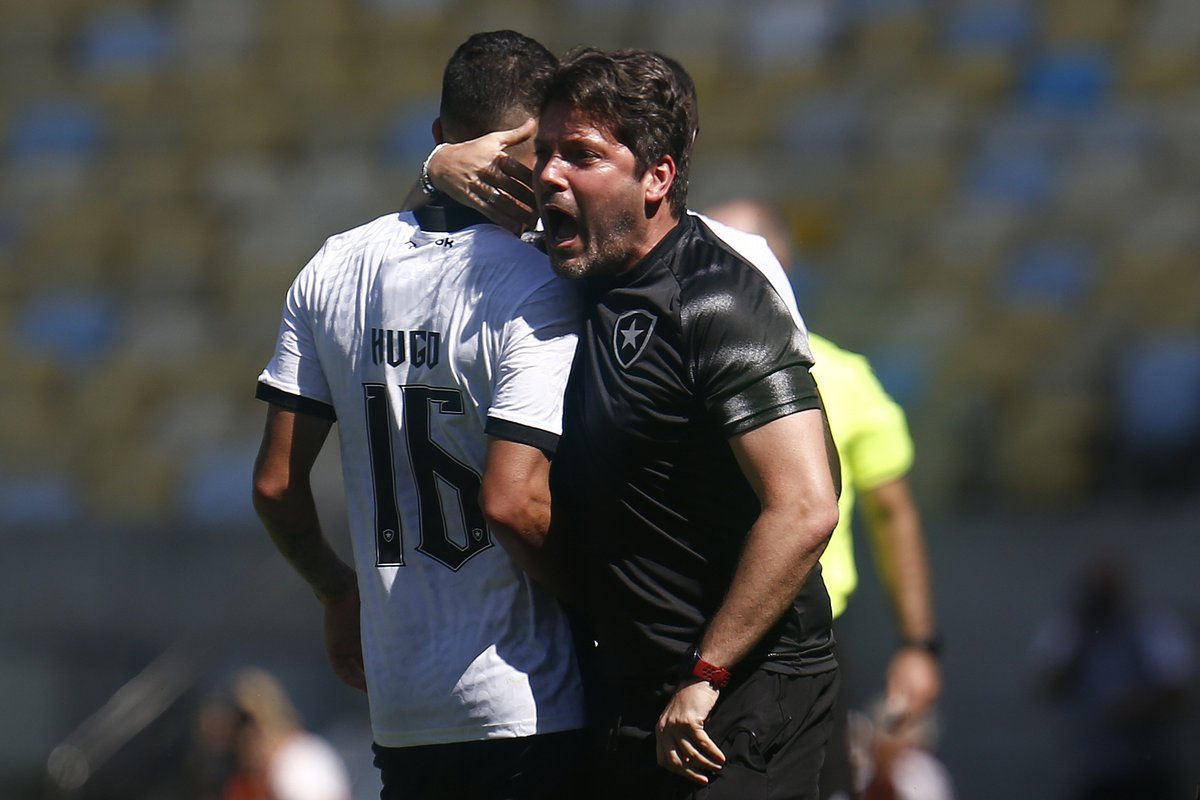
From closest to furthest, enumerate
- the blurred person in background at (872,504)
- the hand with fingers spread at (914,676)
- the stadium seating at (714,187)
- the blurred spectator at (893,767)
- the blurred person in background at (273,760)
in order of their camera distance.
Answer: the blurred person in background at (872,504)
the hand with fingers spread at (914,676)
the blurred spectator at (893,767)
the blurred person in background at (273,760)
the stadium seating at (714,187)

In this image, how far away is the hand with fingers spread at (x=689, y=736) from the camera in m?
2.03

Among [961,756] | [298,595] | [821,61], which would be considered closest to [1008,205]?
[821,61]

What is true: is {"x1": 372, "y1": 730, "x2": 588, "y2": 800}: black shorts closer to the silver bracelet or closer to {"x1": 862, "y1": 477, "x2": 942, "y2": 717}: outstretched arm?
the silver bracelet

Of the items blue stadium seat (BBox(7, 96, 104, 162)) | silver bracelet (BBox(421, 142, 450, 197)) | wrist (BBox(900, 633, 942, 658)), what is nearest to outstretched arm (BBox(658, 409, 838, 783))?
silver bracelet (BBox(421, 142, 450, 197))

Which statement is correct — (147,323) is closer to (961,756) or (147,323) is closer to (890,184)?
(890,184)

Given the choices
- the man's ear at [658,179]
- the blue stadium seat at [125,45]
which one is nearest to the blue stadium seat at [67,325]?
the blue stadium seat at [125,45]

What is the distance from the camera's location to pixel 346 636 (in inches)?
100

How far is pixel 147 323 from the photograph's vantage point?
27.5 ft

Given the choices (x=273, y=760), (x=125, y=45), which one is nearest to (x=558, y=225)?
(x=273, y=760)

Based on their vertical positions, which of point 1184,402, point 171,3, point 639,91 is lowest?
point 1184,402

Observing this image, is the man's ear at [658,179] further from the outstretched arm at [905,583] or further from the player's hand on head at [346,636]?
the outstretched arm at [905,583]

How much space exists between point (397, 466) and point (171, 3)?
309 inches

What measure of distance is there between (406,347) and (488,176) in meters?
0.27

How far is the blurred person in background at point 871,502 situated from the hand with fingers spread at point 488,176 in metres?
1.06
